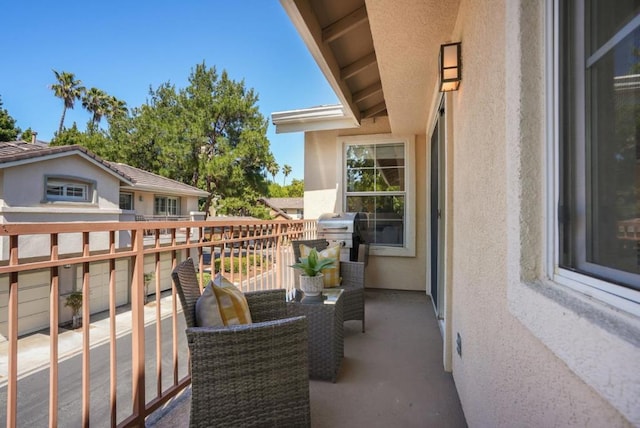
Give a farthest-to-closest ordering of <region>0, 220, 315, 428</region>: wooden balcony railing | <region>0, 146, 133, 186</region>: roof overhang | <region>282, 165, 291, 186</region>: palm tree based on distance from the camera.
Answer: <region>282, 165, 291, 186</region>: palm tree < <region>0, 146, 133, 186</region>: roof overhang < <region>0, 220, 315, 428</region>: wooden balcony railing

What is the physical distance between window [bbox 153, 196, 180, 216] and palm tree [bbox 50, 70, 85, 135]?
675 inches

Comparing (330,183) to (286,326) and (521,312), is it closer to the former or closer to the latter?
(286,326)

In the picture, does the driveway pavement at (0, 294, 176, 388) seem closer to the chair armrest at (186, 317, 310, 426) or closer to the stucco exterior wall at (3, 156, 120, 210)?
the stucco exterior wall at (3, 156, 120, 210)

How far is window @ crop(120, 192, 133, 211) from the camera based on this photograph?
12570mm

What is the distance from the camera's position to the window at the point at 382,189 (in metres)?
5.06

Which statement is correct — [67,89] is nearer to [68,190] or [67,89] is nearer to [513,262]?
[68,190]

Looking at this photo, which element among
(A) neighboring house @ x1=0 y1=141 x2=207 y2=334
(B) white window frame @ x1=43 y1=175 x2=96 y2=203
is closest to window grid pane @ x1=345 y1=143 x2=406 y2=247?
(A) neighboring house @ x1=0 y1=141 x2=207 y2=334

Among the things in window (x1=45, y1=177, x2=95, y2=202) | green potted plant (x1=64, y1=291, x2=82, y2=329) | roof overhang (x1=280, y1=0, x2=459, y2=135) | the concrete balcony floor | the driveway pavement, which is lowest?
the driveway pavement

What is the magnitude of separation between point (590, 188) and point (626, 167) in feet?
0.44

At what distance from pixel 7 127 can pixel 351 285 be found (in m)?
22.8

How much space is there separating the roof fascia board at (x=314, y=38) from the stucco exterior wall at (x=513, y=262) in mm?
1154

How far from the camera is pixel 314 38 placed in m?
2.67

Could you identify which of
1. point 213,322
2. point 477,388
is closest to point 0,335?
point 213,322

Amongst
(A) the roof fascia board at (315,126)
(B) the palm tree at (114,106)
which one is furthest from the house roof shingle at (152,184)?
(B) the palm tree at (114,106)
